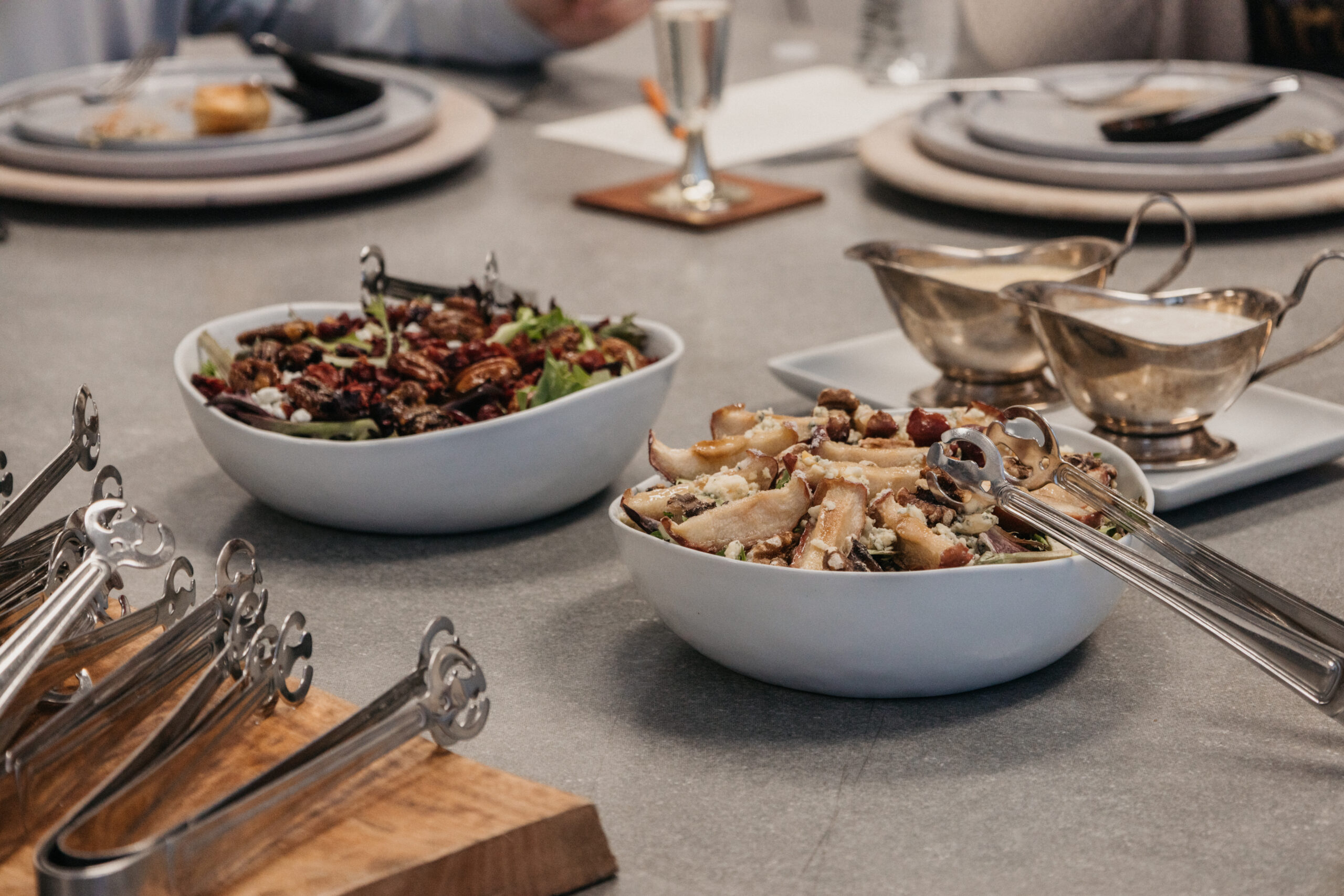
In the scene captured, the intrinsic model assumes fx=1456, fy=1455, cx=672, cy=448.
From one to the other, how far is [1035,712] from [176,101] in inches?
63.2

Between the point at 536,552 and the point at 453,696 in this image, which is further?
the point at 536,552

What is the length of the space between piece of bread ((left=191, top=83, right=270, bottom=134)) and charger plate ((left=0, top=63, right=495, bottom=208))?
0.32 ft

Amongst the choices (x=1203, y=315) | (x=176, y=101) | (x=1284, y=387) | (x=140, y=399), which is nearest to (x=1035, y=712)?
(x=1203, y=315)

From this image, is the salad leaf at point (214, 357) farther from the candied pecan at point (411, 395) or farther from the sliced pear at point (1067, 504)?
the sliced pear at point (1067, 504)

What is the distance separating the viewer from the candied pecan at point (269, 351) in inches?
38.1

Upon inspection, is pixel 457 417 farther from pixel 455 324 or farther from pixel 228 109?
pixel 228 109

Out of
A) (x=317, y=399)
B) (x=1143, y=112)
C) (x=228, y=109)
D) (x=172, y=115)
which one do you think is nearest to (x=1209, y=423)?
(x=317, y=399)

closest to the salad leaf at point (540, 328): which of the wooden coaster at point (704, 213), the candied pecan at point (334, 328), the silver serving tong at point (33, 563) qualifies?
the candied pecan at point (334, 328)

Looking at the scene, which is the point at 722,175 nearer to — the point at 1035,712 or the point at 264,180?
the point at 264,180

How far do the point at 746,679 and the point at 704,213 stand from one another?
101 centimetres

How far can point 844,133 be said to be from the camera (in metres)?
2.03

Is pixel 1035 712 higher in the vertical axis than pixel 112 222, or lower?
higher

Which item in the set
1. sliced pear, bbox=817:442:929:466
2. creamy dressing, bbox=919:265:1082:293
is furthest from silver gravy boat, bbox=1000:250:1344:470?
sliced pear, bbox=817:442:929:466

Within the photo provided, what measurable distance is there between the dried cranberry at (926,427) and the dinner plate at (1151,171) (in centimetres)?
86
